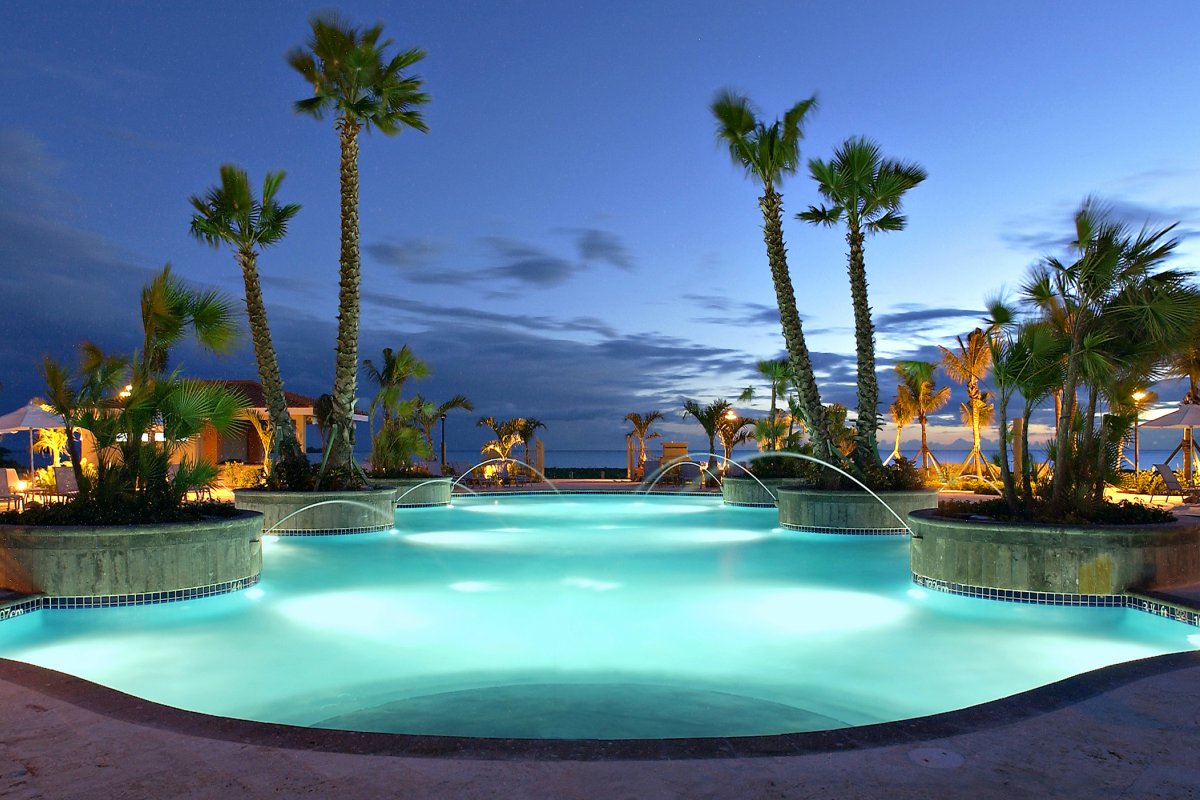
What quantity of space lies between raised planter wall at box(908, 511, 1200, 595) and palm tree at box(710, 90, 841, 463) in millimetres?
7885

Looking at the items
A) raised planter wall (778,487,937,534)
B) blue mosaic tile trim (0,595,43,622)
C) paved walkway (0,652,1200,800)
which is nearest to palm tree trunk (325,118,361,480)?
blue mosaic tile trim (0,595,43,622)

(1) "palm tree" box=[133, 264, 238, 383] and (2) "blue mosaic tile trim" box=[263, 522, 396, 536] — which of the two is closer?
(1) "palm tree" box=[133, 264, 238, 383]

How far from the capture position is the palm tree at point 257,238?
15367 millimetres

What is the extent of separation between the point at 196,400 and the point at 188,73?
16.4 metres

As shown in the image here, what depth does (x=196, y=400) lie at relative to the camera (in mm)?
8836

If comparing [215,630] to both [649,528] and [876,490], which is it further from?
[876,490]

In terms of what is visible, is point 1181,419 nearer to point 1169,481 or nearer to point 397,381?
point 1169,481

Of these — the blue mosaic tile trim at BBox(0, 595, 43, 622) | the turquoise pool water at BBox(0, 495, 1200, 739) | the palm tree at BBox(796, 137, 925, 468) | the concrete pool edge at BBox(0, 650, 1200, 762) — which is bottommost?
the turquoise pool water at BBox(0, 495, 1200, 739)

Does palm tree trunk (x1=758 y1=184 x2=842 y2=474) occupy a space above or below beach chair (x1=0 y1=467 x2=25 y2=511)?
above

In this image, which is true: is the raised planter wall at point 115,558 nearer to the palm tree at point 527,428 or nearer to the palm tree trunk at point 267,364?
the palm tree trunk at point 267,364

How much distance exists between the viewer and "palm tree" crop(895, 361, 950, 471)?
29.5m

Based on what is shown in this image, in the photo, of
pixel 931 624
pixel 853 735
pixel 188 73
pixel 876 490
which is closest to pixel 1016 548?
pixel 931 624

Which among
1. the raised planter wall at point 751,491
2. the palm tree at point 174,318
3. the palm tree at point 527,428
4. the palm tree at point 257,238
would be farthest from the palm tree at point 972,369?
the palm tree at point 174,318

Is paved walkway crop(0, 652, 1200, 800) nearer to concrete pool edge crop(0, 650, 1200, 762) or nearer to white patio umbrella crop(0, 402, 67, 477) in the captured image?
concrete pool edge crop(0, 650, 1200, 762)
